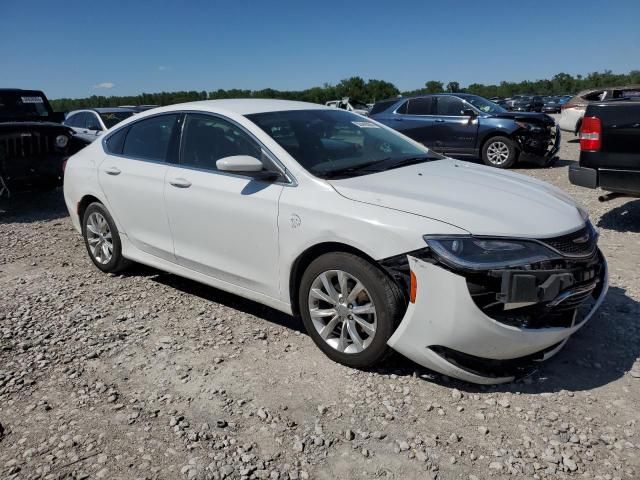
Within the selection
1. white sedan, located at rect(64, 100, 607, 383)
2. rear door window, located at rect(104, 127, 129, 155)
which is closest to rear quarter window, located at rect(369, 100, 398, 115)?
white sedan, located at rect(64, 100, 607, 383)

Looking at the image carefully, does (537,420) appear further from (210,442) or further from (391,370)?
(210,442)

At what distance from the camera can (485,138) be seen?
425 inches

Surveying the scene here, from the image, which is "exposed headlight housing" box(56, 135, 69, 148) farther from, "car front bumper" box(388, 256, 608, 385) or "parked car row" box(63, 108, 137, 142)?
"car front bumper" box(388, 256, 608, 385)

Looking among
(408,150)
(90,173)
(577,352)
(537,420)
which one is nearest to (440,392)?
(537,420)

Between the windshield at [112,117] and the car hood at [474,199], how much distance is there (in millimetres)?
9681

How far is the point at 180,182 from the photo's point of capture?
3893 mm

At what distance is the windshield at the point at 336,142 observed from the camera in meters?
3.46

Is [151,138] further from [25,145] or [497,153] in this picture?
[497,153]

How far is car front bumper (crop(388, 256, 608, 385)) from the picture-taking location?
8.71 ft

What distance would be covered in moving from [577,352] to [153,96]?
68807 mm

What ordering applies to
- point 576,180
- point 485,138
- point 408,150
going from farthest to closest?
point 485,138 → point 576,180 → point 408,150

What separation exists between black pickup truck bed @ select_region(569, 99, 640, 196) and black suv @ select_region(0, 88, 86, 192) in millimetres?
7426

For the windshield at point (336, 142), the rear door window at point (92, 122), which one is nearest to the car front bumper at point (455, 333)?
the windshield at point (336, 142)

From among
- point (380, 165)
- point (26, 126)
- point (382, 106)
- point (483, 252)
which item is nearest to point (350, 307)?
point (483, 252)
